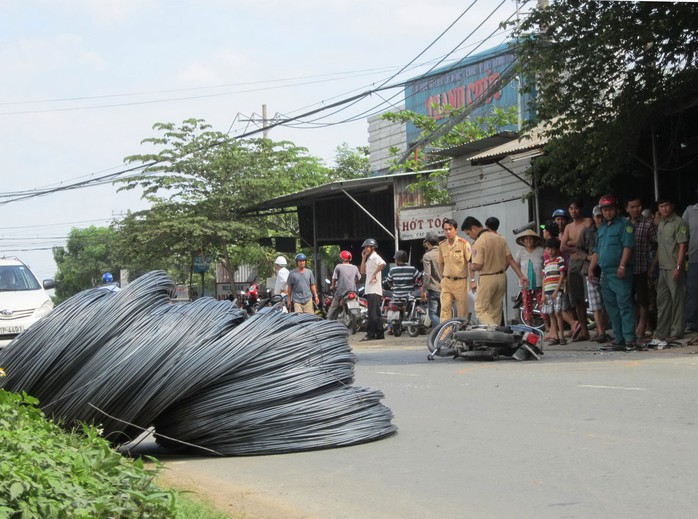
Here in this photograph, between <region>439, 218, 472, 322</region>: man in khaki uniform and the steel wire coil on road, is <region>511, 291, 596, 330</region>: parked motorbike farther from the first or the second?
the steel wire coil on road

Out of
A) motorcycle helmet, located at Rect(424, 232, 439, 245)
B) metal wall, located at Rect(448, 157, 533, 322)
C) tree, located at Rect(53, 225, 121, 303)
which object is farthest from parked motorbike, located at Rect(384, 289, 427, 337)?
tree, located at Rect(53, 225, 121, 303)

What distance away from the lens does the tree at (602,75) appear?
14.6 meters

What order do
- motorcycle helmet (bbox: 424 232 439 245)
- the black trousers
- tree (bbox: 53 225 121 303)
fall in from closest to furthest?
motorcycle helmet (bbox: 424 232 439 245) → the black trousers → tree (bbox: 53 225 121 303)

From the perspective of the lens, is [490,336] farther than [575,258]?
No

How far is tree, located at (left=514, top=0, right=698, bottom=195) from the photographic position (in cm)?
1465

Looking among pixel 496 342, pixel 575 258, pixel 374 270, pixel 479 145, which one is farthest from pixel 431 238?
pixel 479 145

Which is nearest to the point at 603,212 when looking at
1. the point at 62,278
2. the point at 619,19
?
the point at 619,19

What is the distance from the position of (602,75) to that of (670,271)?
372 cm

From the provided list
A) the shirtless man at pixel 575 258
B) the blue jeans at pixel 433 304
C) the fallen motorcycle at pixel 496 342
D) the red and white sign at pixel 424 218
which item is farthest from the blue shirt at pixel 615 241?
the red and white sign at pixel 424 218

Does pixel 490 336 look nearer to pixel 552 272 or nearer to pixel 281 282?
pixel 552 272

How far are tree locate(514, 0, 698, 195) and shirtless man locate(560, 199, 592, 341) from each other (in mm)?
1202

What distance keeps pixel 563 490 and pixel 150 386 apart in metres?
2.57

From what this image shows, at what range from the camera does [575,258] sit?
14.9 m

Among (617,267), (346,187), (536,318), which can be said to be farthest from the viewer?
(346,187)
